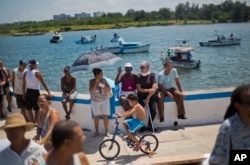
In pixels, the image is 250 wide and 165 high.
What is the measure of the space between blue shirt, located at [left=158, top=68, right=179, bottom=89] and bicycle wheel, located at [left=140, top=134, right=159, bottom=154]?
186 centimetres

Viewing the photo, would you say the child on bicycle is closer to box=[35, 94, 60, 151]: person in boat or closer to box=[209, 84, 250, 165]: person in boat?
box=[35, 94, 60, 151]: person in boat

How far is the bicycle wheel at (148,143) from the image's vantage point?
324 inches

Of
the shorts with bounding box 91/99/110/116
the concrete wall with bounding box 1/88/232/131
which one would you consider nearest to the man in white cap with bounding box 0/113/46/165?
the shorts with bounding box 91/99/110/116

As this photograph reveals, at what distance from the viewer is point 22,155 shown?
3797 mm

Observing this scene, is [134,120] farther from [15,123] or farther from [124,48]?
[124,48]

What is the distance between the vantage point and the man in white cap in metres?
3.77

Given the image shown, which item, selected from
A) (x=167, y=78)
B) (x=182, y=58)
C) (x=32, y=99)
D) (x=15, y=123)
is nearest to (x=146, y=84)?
(x=167, y=78)

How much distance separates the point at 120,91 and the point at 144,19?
154m

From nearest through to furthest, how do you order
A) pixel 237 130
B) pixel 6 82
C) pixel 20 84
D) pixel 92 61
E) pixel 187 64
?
1. pixel 237 130
2. pixel 92 61
3. pixel 20 84
4. pixel 6 82
5. pixel 187 64

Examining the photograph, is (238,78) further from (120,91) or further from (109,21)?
(109,21)

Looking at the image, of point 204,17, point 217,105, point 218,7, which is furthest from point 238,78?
point 204,17

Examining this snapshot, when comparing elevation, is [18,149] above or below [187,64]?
above

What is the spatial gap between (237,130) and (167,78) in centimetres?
666

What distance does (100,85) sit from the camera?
930cm
